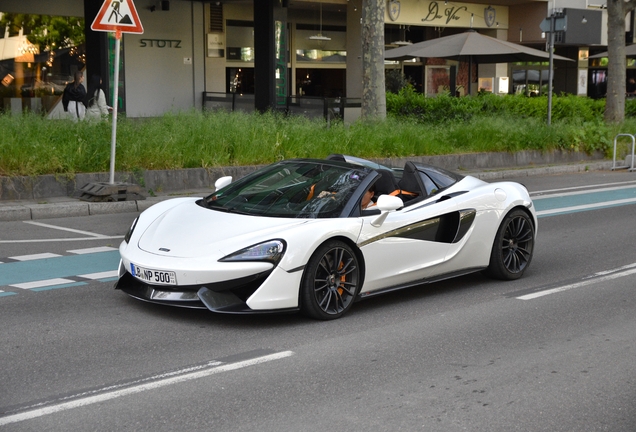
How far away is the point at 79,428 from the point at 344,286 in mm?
2850

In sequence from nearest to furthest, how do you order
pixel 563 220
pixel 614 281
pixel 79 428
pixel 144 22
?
pixel 79 428 < pixel 614 281 < pixel 563 220 < pixel 144 22

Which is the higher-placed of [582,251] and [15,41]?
[15,41]

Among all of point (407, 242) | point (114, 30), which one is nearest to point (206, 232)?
point (407, 242)

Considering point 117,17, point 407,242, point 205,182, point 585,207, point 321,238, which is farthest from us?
point 205,182

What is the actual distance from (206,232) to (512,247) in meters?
3.30

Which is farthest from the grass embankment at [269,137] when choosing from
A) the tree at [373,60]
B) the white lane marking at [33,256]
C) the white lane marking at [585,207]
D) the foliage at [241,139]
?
the white lane marking at [585,207]

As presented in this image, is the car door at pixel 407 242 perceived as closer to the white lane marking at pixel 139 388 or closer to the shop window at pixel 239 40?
the white lane marking at pixel 139 388

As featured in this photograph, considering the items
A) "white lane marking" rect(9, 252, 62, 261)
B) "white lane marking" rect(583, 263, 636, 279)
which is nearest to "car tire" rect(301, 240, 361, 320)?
"white lane marking" rect(583, 263, 636, 279)

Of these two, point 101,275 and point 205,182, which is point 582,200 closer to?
point 205,182

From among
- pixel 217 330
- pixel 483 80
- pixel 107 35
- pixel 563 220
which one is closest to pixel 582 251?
pixel 563 220

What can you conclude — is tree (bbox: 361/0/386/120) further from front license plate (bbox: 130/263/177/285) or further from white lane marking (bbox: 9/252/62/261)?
front license plate (bbox: 130/263/177/285)

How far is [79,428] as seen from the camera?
4.63 metres

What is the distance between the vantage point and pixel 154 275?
6.60 meters

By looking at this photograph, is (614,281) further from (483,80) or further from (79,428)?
(483,80)
